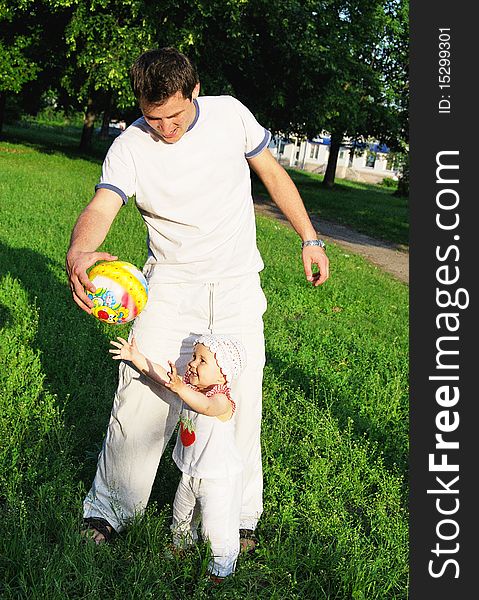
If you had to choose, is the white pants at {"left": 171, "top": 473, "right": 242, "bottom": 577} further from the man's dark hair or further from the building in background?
the building in background

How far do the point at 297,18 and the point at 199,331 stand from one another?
25817mm

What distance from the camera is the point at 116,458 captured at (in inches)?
165

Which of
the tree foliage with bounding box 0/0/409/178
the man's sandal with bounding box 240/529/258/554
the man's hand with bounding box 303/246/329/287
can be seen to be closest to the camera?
the man's sandal with bounding box 240/529/258/554

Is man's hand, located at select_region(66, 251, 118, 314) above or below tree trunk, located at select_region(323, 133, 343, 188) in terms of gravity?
below

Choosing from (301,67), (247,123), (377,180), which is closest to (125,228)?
(247,123)

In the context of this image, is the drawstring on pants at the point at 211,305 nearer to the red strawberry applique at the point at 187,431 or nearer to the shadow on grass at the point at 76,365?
the red strawberry applique at the point at 187,431

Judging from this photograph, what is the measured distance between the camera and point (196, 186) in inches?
155

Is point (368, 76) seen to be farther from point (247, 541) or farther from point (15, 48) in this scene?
point (247, 541)

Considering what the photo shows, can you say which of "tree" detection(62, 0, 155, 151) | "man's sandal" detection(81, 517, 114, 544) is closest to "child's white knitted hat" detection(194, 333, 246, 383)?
"man's sandal" detection(81, 517, 114, 544)

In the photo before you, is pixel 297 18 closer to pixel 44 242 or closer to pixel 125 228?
pixel 125 228

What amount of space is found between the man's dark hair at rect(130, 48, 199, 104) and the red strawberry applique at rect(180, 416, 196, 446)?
1.56m

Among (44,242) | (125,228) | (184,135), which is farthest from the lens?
(125,228)

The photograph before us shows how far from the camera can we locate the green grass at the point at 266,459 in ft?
12.5

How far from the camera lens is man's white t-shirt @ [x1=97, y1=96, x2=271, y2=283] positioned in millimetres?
3889
